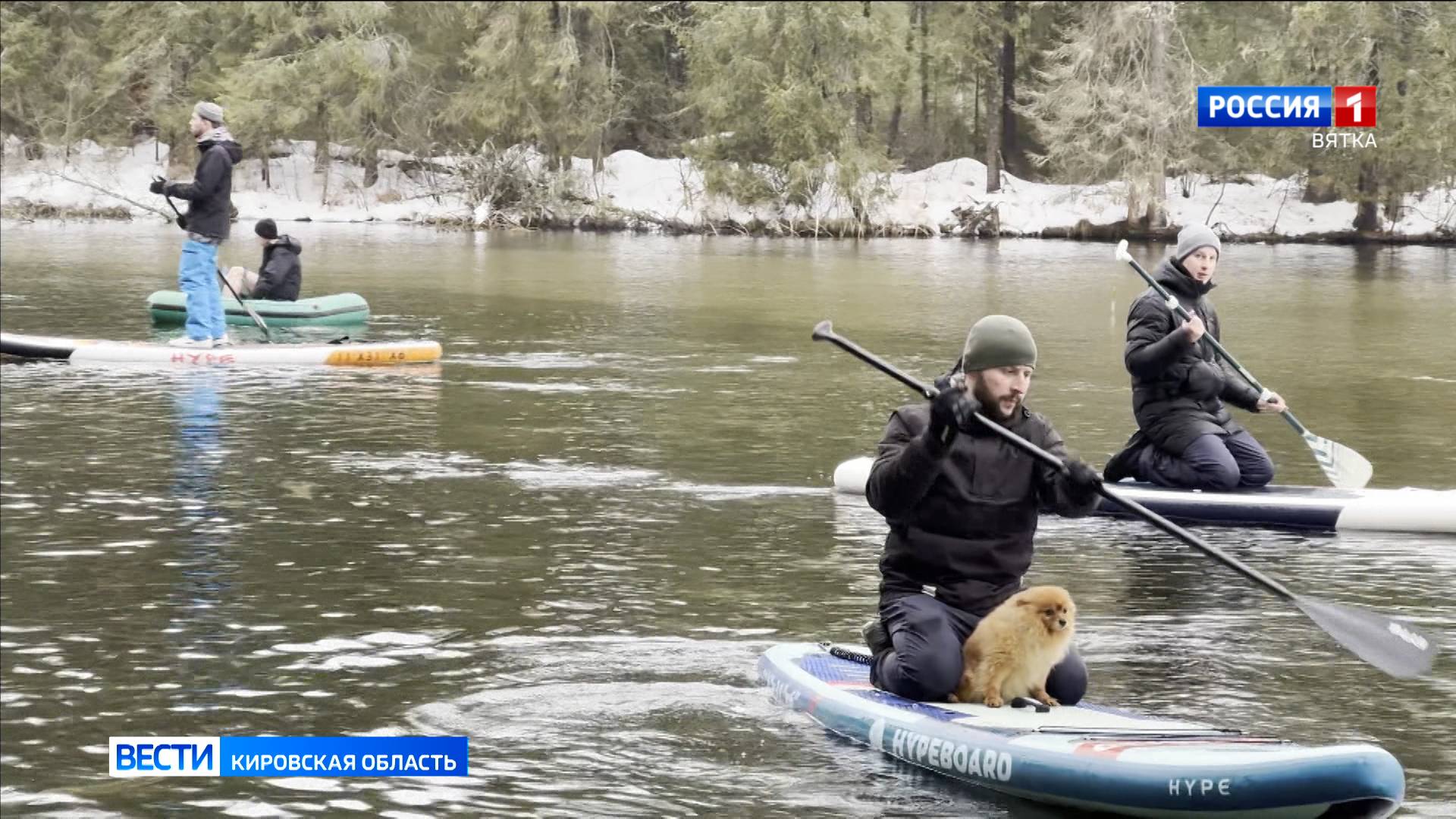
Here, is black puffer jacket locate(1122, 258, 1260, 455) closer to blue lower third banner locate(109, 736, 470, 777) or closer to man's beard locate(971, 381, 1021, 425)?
man's beard locate(971, 381, 1021, 425)

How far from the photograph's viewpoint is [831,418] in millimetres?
15352

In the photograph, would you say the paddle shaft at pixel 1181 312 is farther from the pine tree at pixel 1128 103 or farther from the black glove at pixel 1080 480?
the pine tree at pixel 1128 103

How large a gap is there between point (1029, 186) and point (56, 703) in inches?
1901

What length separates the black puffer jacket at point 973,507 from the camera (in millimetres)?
6590

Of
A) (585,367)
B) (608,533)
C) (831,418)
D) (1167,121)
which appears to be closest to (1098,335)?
(585,367)

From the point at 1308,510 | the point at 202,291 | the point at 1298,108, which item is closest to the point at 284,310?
the point at 202,291

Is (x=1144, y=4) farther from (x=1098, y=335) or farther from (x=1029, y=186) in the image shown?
(x=1098, y=335)

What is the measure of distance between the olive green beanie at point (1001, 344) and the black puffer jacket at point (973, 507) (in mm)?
261

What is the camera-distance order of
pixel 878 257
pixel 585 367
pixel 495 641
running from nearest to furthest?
pixel 495 641 → pixel 585 367 → pixel 878 257

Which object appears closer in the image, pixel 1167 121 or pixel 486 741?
pixel 486 741

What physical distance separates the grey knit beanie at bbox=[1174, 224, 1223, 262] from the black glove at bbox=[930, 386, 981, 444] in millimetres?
4651

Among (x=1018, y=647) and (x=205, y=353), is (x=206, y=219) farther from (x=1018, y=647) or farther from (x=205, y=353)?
(x=1018, y=647)

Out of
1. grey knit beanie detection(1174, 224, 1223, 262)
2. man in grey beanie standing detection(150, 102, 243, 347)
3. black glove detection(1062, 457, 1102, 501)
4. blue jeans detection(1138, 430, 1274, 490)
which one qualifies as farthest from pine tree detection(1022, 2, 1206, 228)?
black glove detection(1062, 457, 1102, 501)

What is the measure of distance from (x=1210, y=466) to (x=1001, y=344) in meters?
4.83
